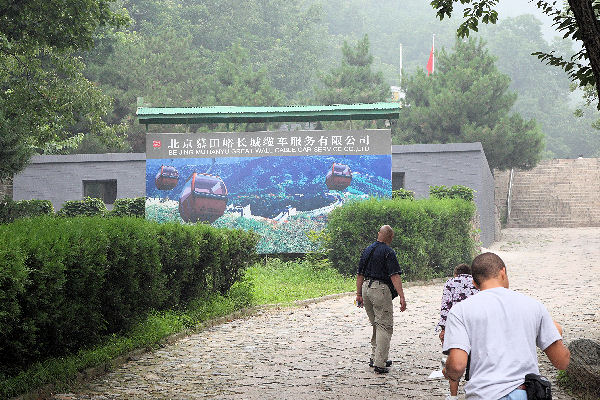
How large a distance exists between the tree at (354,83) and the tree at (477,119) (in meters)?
3.65

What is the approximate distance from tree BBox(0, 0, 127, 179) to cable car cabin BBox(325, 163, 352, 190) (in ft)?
21.7

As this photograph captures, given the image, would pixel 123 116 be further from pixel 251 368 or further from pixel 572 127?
pixel 572 127

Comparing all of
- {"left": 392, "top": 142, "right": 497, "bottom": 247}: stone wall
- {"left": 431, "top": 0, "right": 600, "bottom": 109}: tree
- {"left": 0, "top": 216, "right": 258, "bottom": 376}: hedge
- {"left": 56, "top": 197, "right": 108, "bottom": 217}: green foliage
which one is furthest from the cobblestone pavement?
{"left": 56, "top": 197, "right": 108, "bottom": 217}: green foliage

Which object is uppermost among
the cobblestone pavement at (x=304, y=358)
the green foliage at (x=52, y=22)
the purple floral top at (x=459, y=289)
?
the green foliage at (x=52, y=22)

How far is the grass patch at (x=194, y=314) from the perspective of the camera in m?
8.41

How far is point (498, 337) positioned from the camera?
4.27 m

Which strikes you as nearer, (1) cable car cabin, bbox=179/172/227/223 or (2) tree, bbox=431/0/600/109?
(2) tree, bbox=431/0/600/109

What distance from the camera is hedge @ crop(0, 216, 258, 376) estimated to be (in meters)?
8.12

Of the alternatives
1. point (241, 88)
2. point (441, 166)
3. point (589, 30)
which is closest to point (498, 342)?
point (589, 30)

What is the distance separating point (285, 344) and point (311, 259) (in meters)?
11.3

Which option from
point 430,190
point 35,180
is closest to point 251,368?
point 430,190

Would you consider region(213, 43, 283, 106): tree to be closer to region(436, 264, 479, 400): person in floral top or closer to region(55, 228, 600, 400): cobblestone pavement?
region(55, 228, 600, 400): cobblestone pavement

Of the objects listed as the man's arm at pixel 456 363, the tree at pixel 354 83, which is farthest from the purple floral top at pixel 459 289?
the tree at pixel 354 83

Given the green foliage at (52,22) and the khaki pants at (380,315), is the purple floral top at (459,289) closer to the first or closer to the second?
the khaki pants at (380,315)
